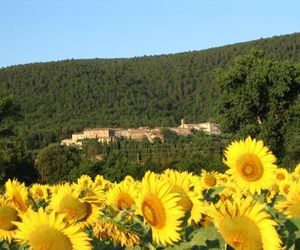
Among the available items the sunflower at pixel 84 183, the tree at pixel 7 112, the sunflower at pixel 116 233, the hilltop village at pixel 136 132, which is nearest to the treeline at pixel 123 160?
the hilltop village at pixel 136 132

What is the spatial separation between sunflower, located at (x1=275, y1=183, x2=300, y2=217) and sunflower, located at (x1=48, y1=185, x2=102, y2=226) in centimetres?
94

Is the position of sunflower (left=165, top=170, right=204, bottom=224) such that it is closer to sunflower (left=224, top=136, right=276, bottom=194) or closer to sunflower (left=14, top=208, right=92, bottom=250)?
sunflower (left=224, top=136, right=276, bottom=194)

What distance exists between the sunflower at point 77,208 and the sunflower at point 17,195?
25 centimetres

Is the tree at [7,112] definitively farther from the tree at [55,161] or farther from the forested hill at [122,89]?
the forested hill at [122,89]

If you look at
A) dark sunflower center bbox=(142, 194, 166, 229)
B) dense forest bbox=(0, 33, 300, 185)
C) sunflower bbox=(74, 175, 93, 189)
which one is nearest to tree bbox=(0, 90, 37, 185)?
dense forest bbox=(0, 33, 300, 185)

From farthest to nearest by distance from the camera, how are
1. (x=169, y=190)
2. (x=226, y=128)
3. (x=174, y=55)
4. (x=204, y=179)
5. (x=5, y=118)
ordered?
(x=174, y=55) < (x=5, y=118) < (x=226, y=128) < (x=204, y=179) < (x=169, y=190)

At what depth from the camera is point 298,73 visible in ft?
151

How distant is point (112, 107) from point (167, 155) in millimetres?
52862

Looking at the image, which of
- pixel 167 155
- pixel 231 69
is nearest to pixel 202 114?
pixel 167 155

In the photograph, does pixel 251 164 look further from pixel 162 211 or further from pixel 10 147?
pixel 10 147

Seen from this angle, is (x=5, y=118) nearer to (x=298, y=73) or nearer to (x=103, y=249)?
(x=298, y=73)

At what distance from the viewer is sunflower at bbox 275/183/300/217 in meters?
2.38

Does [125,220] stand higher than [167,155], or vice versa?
[125,220]

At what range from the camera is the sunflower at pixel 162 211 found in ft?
7.79
